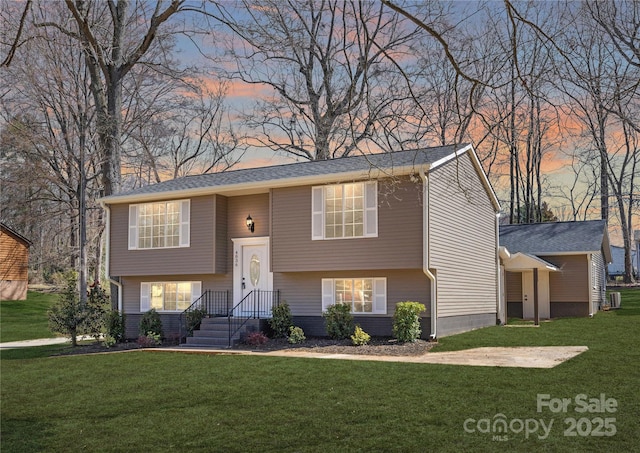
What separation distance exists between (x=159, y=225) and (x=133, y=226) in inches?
44.9

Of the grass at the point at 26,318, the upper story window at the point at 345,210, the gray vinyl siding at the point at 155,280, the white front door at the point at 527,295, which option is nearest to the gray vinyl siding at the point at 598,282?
the white front door at the point at 527,295

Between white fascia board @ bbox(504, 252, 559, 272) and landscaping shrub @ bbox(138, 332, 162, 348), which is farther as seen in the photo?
white fascia board @ bbox(504, 252, 559, 272)

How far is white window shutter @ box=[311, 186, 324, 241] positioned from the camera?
668 inches

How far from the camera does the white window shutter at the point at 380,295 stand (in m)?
16.6

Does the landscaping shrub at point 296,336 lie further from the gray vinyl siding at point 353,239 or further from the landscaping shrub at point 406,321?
the landscaping shrub at point 406,321

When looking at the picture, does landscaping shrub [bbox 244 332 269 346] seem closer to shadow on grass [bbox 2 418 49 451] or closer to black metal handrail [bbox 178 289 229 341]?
black metal handrail [bbox 178 289 229 341]

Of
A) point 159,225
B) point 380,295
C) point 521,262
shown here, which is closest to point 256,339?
point 380,295

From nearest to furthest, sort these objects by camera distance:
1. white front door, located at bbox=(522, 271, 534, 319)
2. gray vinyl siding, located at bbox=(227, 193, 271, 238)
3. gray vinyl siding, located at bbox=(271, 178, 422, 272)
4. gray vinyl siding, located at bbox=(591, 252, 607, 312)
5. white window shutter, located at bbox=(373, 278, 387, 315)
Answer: gray vinyl siding, located at bbox=(271, 178, 422, 272)
white window shutter, located at bbox=(373, 278, 387, 315)
gray vinyl siding, located at bbox=(227, 193, 271, 238)
white front door, located at bbox=(522, 271, 534, 319)
gray vinyl siding, located at bbox=(591, 252, 607, 312)

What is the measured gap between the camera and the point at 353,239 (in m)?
16.5

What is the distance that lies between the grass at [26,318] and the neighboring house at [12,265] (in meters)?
0.90

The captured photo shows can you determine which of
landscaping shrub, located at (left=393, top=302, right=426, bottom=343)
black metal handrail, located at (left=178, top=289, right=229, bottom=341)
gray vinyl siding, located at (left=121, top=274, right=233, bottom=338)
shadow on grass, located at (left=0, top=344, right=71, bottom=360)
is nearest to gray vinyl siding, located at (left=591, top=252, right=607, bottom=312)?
landscaping shrub, located at (left=393, top=302, right=426, bottom=343)

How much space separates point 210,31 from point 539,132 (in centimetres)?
2502

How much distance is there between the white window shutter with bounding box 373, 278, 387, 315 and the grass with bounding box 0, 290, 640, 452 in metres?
4.02

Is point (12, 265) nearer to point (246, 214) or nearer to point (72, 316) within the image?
point (72, 316)
